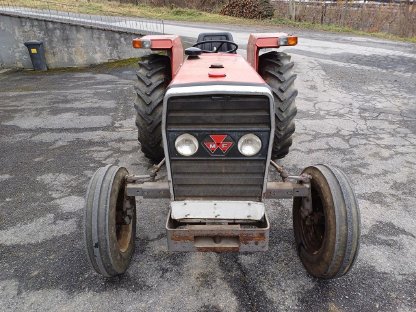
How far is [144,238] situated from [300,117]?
3765 millimetres

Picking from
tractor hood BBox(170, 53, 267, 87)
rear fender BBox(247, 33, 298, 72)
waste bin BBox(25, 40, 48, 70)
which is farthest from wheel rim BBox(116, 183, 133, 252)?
waste bin BBox(25, 40, 48, 70)

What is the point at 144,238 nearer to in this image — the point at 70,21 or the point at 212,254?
the point at 212,254

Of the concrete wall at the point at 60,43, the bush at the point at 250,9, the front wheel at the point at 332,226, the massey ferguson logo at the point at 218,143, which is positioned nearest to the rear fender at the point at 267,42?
the front wheel at the point at 332,226

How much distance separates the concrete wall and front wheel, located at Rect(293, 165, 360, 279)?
979 cm

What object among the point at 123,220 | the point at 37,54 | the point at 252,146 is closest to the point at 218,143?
the point at 252,146

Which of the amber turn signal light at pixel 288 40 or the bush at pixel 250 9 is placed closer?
the amber turn signal light at pixel 288 40

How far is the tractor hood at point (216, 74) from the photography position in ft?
7.22

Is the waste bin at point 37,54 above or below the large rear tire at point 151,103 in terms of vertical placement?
below

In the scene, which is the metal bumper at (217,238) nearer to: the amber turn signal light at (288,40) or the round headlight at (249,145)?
the round headlight at (249,145)

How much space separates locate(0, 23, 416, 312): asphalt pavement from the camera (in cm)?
238

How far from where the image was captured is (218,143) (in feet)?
7.27

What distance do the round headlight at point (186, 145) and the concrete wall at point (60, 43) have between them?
9.64 meters

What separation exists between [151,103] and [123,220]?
1290 millimetres

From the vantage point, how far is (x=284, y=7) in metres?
18.0
